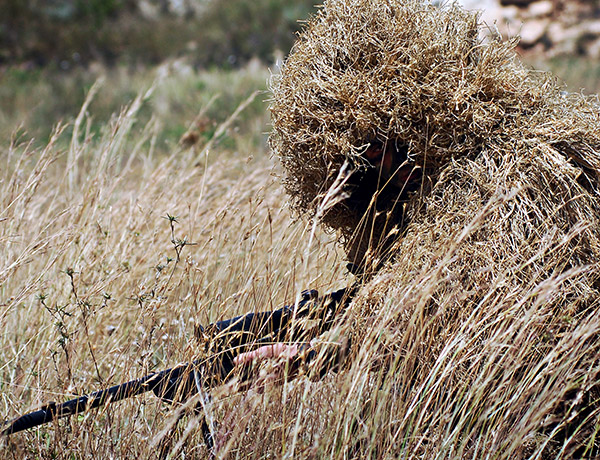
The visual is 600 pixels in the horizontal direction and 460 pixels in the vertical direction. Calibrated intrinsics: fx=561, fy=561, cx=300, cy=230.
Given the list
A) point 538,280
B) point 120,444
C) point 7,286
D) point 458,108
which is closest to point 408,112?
point 458,108

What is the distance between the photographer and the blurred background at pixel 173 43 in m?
9.10

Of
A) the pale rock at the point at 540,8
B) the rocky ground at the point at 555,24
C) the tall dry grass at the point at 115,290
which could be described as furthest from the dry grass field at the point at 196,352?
the pale rock at the point at 540,8

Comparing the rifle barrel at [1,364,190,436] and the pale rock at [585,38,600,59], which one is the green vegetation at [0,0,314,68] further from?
the rifle barrel at [1,364,190,436]

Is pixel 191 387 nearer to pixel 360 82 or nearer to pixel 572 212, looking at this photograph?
pixel 360 82

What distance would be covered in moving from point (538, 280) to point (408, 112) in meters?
0.66

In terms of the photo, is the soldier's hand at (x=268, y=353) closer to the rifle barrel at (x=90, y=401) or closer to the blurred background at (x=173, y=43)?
the rifle barrel at (x=90, y=401)

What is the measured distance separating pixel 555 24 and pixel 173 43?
8.69m

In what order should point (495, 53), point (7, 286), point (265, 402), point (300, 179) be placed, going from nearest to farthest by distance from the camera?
point (265, 402) → point (495, 53) → point (300, 179) → point (7, 286)

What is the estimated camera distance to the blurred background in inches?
358

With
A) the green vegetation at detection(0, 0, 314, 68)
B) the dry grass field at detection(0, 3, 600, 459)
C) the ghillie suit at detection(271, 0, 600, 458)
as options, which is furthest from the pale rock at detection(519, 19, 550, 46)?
the ghillie suit at detection(271, 0, 600, 458)

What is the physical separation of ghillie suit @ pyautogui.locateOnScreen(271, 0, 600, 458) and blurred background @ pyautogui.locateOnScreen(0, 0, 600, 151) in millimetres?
6987

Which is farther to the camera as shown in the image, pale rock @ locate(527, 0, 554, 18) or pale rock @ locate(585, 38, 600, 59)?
pale rock @ locate(527, 0, 554, 18)

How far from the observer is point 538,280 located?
1.73 m

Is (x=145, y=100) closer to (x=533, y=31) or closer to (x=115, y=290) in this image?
(x=115, y=290)
